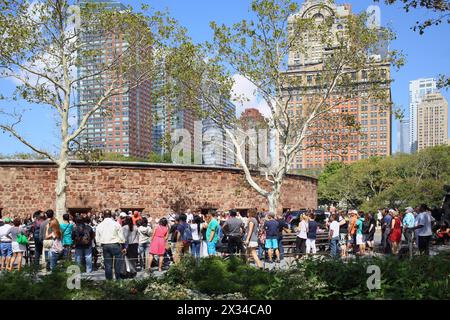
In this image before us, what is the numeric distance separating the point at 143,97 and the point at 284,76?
59.5m

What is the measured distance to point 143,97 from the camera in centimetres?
8362

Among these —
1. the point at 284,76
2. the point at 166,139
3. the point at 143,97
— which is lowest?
Result: the point at 166,139

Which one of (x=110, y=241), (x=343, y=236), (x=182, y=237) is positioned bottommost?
(x=343, y=236)

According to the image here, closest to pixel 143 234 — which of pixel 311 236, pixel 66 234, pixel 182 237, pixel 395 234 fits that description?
pixel 182 237

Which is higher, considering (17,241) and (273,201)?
(273,201)

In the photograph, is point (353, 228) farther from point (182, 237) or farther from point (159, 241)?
point (159, 241)

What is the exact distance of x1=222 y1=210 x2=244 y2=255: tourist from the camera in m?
16.2

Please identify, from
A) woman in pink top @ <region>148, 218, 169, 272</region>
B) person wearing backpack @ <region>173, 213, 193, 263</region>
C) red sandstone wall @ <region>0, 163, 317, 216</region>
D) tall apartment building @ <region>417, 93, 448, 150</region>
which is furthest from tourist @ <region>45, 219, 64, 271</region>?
tall apartment building @ <region>417, 93, 448, 150</region>

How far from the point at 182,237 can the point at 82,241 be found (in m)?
3.02

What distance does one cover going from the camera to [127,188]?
1127 inches

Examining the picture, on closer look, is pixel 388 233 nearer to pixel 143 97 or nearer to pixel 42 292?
pixel 42 292

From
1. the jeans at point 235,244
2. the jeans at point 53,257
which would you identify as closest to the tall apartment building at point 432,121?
the jeans at point 235,244
